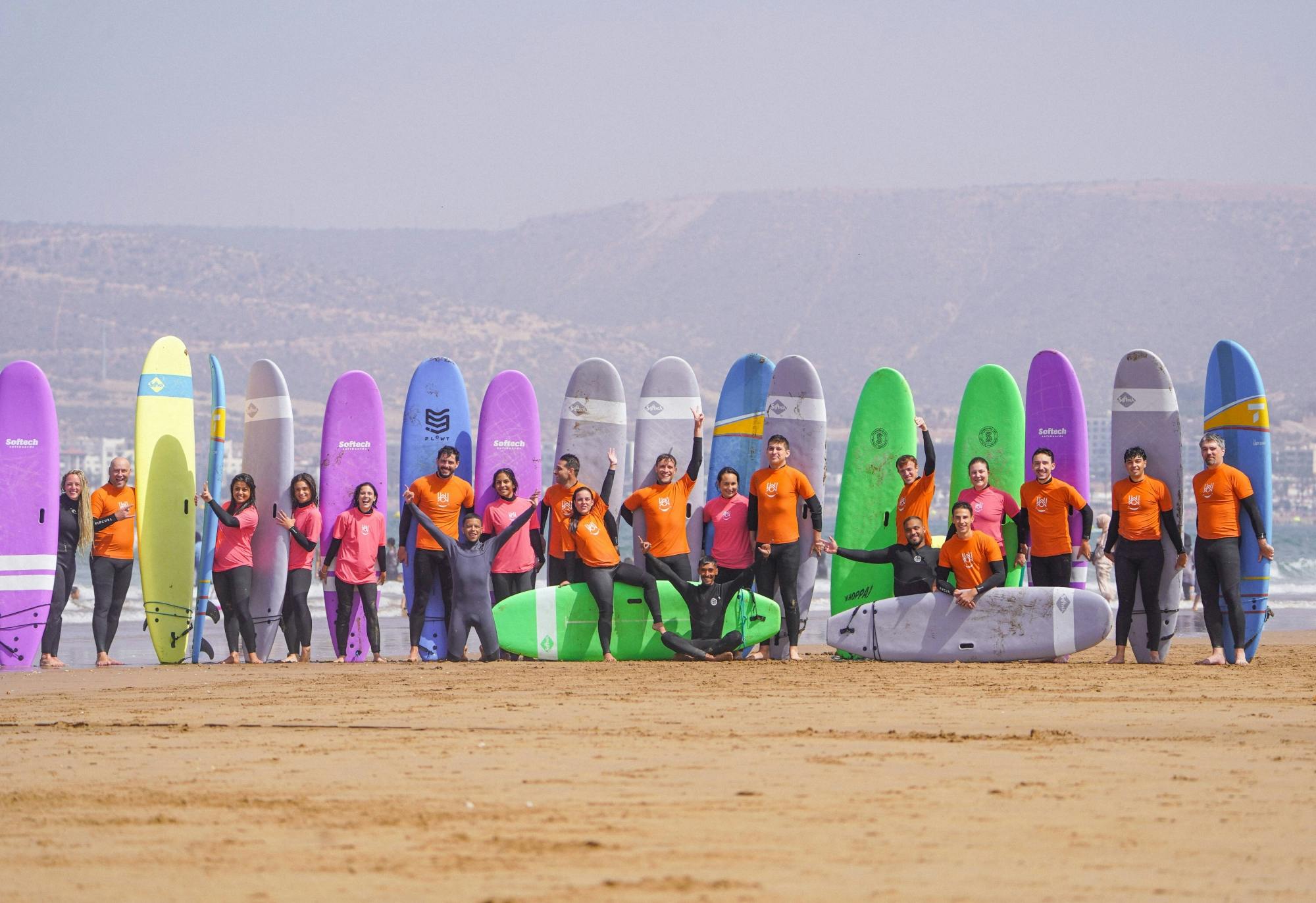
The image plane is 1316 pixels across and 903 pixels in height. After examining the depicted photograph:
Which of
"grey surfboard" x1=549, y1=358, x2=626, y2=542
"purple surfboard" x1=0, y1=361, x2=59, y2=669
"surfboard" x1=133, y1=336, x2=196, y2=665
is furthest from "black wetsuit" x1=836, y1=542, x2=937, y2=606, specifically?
"purple surfboard" x1=0, y1=361, x2=59, y2=669

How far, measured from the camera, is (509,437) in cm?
996

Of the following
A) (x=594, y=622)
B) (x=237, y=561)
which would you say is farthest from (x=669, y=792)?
(x=237, y=561)

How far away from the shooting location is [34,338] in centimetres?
14225

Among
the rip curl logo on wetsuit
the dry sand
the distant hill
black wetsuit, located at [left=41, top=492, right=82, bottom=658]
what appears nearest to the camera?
the dry sand

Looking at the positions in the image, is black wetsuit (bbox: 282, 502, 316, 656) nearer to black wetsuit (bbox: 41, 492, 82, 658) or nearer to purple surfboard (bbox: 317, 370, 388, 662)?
purple surfboard (bbox: 317, 370, 388, 662)

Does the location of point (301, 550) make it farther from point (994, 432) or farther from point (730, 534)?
point (994, 432)

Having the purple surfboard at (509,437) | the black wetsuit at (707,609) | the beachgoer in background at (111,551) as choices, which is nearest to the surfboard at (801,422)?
the black wetsuit at (707,609)

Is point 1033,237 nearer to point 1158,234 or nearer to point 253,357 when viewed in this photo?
point 1158,234

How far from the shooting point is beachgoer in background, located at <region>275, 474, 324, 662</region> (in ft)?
29.9

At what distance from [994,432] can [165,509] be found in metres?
5.11

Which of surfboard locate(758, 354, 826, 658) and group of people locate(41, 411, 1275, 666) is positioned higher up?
surfboard locate(758, 354, 826, 658)

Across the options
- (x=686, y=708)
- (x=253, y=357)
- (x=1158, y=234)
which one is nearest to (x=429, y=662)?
(x=686, y=708)

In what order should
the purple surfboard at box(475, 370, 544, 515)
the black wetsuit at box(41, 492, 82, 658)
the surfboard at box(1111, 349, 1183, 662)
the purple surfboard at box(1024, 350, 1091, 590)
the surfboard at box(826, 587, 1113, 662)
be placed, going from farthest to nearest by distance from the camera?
the purple surfboard at box(475, 370, 544, 515) < the purple surfboard at box(1024, 350, 1091, 590) < the black wetsuit at box(41, 492, 82, 658) < the surfboard at box(1111, 349, 1183, 662) < the surfboard at box(826, 587, 1113, 662)

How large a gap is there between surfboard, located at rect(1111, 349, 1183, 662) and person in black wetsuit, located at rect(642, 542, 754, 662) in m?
2.15
